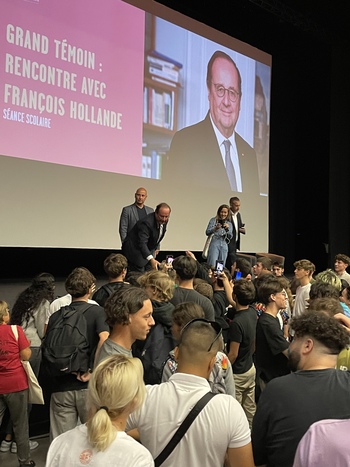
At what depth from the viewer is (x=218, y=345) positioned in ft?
5.88

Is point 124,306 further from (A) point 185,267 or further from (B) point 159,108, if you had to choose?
(B) point 159,108

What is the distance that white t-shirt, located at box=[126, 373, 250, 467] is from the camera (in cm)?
159

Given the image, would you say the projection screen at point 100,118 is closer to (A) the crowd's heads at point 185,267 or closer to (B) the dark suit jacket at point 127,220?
(B) the dark suit jacket at point 127,220

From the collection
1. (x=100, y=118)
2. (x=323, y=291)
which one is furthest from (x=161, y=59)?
(x=323, y=291)

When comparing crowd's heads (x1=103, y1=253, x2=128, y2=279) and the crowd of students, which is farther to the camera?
crowd's heads (x1=103, y1=253, x2=128, y2=279)

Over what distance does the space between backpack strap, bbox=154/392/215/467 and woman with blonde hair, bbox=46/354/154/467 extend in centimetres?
18

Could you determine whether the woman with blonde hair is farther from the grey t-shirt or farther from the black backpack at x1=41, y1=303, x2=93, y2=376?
the black backpack at x1=41, y1=303, x2=93, y2=376

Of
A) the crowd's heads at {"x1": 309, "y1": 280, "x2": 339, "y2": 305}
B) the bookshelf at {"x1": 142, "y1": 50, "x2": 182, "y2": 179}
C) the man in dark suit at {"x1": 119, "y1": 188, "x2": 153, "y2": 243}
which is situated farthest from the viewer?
the bookshelf at {"x1": 142, "y1": 50, "x2": 182, "y2": 179}

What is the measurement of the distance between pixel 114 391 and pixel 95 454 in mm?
166

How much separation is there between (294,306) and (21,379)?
8.75ft

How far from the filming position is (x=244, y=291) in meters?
3.61

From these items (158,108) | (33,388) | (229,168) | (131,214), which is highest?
(158,108)

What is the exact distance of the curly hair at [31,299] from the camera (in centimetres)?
353

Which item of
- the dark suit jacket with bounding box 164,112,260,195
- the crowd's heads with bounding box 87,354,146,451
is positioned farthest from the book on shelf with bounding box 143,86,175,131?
the crowd's heads with bounding box 87,354,146,451
